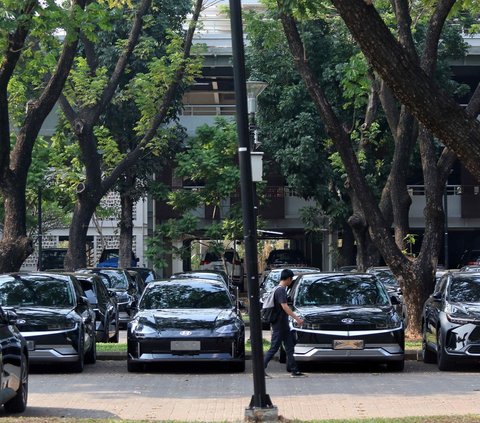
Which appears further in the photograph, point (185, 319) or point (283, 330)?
point (185, 319)

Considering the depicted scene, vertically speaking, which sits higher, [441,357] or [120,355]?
[441,357]

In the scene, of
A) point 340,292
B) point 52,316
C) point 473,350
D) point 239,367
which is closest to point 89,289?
point 52,316

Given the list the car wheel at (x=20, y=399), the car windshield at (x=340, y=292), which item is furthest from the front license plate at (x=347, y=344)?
the car wheel at (x=20, y=399)

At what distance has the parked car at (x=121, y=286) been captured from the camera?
28531 millimetres

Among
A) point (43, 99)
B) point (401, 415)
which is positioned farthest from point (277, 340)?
point (43, 99)

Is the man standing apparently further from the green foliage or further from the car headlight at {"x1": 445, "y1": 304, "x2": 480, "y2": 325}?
the green foliage

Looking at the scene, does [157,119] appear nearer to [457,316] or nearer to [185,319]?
[185,319]

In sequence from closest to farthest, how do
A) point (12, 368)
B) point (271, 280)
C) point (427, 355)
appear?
point (12, 368), point (427, 355), point (271, 280)

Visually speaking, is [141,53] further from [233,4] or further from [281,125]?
[233,4]

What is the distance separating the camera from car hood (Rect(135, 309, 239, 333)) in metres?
17.7

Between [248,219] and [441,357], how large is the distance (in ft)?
23.0

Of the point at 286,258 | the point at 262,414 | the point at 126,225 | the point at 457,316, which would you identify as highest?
the point at 126,225

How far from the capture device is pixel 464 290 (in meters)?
18.8

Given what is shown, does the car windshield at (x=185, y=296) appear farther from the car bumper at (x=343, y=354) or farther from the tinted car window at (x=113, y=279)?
the tinted car window at (x=113, y=279)
